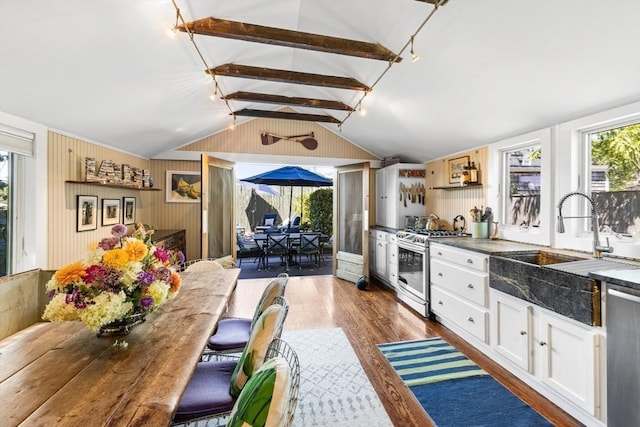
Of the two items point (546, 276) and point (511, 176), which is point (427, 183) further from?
point (546, 276)

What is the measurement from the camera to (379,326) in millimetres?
3244

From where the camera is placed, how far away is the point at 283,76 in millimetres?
3061

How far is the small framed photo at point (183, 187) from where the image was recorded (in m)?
5.01

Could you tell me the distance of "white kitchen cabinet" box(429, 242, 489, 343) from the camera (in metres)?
2.59

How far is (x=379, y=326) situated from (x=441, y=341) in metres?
0.65

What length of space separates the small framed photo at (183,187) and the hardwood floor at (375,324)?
174cm

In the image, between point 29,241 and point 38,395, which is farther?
point 29,241

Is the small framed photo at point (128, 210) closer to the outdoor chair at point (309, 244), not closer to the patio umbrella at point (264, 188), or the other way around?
the outdoor chair at point (309, 244)

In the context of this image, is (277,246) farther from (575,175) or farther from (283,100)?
(575,175)

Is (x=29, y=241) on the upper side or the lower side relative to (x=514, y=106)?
lower

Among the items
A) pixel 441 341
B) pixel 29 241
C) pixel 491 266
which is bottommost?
pixel 441 341

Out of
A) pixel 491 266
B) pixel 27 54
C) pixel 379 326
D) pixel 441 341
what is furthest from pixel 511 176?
pixel 27 54

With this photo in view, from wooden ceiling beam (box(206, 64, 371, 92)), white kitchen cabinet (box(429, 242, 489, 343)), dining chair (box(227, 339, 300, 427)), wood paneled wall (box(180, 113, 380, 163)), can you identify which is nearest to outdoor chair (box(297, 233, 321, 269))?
wood paneled wall (box(180, 113, 380, 163))

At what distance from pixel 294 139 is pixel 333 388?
408 cm
